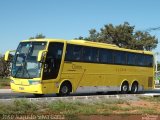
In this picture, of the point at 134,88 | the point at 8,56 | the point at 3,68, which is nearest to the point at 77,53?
the point at 8,56

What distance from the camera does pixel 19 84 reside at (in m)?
24.5

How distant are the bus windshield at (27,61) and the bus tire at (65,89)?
7.26 ft

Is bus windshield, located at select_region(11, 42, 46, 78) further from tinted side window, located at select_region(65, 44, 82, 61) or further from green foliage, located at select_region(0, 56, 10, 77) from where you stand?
green foliage, located at select_region(0, 56, 10, 77)

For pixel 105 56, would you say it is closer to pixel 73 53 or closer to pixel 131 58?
pixel 131 58

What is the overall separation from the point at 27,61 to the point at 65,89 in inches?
115

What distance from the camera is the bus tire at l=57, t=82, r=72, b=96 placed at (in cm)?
2554

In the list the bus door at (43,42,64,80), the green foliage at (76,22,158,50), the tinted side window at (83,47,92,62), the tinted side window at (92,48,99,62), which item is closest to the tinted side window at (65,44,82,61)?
the tinted side window at (83,47,92,62)

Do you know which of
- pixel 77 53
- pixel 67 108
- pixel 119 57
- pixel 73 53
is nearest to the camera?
pixel 67 108

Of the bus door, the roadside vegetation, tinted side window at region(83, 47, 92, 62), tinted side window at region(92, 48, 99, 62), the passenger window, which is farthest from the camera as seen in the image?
tinted side window at region(92, 48, 99, 62)

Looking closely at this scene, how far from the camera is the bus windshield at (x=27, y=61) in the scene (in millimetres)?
24109

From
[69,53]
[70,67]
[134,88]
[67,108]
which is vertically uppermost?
[69,53]

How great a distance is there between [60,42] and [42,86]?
2855 millimetres

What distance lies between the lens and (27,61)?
24.5 metres

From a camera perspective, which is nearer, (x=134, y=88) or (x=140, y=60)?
(x=134, y=88)
